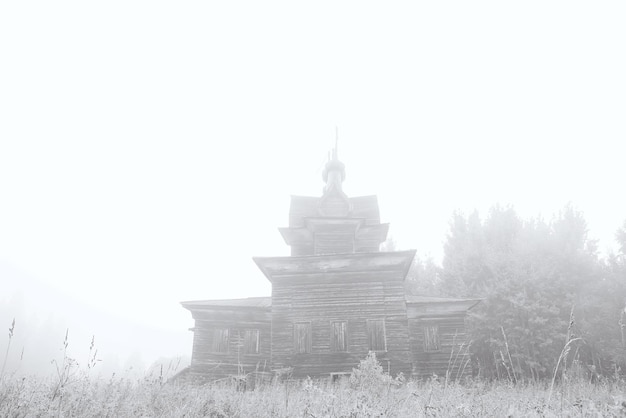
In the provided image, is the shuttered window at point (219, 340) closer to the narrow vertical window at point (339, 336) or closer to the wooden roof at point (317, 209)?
the narrow vertical window at point (339, 336)

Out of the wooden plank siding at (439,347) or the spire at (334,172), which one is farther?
the spire at (334,172)

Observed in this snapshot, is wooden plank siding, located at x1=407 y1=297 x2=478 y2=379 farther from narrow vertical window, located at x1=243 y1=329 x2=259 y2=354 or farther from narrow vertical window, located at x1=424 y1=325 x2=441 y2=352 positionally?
narrow vertical window, located at x1=243 y1=329 x2=259 y2=354

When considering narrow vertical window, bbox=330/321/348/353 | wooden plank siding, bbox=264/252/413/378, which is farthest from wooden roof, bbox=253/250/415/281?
narrow vertical window, bbox=330/321/348/353

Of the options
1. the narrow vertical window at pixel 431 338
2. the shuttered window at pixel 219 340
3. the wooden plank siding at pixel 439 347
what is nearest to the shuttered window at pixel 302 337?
the shuttered window at pixel 219 340

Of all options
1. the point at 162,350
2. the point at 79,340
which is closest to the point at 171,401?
the point at 162,350

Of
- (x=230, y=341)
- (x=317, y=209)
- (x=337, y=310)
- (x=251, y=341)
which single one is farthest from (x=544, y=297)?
(x=230, y=341)

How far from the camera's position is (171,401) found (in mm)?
5352

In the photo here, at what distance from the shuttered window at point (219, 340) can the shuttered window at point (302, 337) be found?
3738 millimetres

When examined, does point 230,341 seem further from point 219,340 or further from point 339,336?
point 339,336

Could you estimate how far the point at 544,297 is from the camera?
78.3 ft

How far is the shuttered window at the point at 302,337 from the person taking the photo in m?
17.3

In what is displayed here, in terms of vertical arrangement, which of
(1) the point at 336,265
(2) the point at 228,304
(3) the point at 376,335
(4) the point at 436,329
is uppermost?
(1) the point at 336,265

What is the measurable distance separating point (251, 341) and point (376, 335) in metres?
6.13

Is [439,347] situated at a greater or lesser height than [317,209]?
lesser
